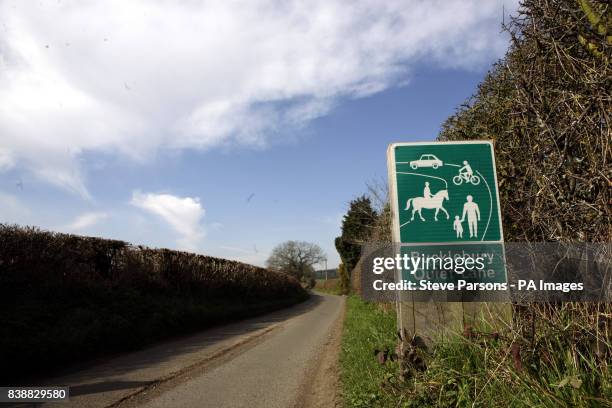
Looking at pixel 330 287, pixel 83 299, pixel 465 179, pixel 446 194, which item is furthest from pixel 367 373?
pixel 330 287

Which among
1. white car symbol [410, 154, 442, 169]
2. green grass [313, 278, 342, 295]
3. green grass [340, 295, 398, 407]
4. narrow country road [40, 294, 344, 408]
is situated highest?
white car symbol [410, 154, 442, 169]

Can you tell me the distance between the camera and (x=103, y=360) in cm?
803

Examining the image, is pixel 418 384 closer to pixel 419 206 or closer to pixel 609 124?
pixel 419 206

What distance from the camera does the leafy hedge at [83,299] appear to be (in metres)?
7.05

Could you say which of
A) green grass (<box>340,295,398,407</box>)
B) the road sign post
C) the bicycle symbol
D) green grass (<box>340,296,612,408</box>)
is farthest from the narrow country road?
the bicycle symbol

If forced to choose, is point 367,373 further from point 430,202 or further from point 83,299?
point 83,299

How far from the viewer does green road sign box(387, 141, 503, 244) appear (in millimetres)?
4047

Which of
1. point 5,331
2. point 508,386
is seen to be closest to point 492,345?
point 508,386

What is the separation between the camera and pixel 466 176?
4145 mm

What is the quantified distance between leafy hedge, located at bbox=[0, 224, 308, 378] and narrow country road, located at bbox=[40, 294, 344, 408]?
0.63m

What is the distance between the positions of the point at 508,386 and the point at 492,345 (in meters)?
0.46

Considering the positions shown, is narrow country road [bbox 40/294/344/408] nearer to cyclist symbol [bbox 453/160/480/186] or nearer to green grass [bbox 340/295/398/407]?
green grass [bbox 340/295/398/407]

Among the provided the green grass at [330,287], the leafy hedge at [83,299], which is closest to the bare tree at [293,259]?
the green grass at [330,287]

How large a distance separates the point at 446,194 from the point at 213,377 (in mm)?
4881
